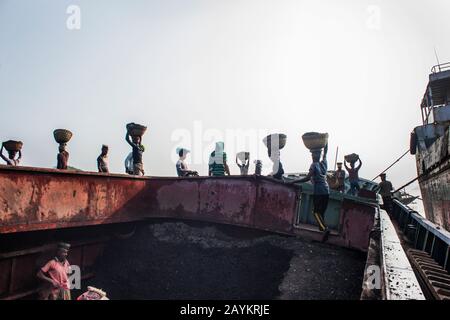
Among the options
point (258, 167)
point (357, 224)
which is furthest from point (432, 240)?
point (258, 167)

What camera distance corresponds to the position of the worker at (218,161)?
7363 mm

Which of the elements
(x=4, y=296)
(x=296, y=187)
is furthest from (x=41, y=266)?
(x=296, y=187)

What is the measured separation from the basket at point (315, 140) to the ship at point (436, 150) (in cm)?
373

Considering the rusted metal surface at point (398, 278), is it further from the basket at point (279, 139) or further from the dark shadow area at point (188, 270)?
the basket at point (279, 139)

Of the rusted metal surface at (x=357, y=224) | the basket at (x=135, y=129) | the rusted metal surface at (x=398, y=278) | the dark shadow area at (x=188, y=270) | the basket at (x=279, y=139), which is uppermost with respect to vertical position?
the basket at (x=135, y=129)

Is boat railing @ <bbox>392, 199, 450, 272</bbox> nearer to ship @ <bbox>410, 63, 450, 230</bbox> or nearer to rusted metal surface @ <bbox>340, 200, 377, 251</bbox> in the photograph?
rusted metal surface @ <bbox>340, 200, 377, 251</bbox>

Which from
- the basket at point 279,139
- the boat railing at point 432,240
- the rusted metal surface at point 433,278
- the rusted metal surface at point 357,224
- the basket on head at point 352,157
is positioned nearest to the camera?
the rusted metal surface at point 433,278

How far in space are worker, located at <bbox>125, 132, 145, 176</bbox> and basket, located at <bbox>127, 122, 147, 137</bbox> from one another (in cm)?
9

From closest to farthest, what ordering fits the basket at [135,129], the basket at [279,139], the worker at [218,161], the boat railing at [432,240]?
1. the boat railing at [432,240]
2. the basket at [279,139]
3. the basket at [135,129]
4. the worker at [218,161]

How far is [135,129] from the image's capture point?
6645 millimetres

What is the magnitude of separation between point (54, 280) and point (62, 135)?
9.72ft

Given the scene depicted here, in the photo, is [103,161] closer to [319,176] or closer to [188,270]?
[188,270]

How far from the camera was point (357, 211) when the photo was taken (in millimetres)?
5324

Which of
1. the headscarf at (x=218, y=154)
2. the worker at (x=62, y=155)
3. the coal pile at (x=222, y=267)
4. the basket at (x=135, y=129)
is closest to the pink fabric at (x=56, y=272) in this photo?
the coal pile at (x=222, y=267)
